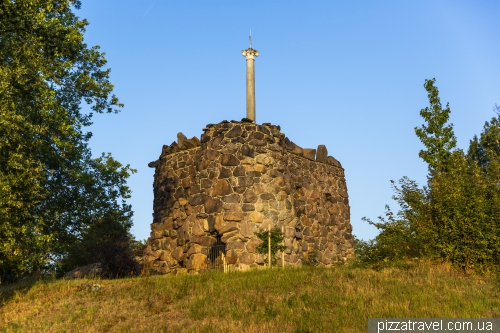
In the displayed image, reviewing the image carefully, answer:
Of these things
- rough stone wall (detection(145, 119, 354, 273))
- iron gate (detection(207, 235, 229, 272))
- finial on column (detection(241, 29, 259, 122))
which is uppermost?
finial on column (detection(241, 29, 259, 122))

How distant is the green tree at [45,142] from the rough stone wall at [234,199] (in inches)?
92.3

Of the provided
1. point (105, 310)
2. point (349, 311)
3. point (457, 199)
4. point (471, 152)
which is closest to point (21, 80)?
point (105, 310)

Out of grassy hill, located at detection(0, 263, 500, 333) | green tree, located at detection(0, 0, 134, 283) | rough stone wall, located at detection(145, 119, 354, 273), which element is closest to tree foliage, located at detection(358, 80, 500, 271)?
grassy hill, located at detection(0, 263, 500, 333)

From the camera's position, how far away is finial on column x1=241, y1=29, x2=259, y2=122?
29.9 metres

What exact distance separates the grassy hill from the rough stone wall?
2946mm

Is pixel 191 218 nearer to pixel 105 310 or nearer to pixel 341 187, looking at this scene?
pixel 105 310

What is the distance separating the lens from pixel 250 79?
30.6 meters

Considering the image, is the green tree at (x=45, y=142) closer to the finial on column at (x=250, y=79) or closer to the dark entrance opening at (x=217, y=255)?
Result: the dark entrance opening at (x=217, y=255)

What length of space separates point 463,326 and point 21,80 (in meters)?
12.8

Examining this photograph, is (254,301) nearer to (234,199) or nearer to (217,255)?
(234,199)

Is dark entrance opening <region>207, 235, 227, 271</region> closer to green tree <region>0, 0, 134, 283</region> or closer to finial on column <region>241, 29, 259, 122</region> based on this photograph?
green tree <region>0, 0, 134, 283</region>

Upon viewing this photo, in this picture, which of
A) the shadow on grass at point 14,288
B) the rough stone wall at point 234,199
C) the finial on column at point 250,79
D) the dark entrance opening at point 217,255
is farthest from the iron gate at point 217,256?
the finial on column at point 250,79

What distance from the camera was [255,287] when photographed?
14945 mm

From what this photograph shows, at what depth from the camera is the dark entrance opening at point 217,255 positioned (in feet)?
65.9
